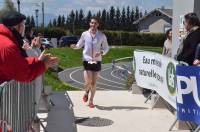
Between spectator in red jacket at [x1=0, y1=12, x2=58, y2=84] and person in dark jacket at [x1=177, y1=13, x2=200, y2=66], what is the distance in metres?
3.44

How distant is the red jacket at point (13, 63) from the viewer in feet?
14.5

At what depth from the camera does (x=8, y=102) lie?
4609mm

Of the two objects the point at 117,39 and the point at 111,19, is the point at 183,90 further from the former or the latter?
the point at 111,19

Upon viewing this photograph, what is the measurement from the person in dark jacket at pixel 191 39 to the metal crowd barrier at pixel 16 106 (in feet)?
9.44

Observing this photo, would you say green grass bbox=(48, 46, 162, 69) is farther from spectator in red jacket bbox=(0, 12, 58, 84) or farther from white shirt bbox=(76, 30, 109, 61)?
spectator in red jacket bbox=(0, 12, 58, 84)

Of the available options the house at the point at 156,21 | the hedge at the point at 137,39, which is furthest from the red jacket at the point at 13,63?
the house at the point at 156,21

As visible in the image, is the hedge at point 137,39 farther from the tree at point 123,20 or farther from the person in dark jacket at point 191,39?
the person in dark jacket at point 191,39

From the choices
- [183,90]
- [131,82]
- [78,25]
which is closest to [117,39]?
[78,25]

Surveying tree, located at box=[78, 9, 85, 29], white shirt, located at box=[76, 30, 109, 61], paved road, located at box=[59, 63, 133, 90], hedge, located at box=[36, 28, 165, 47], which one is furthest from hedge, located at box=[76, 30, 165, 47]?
white shirt, located at box=[76, 30, 109, 61]

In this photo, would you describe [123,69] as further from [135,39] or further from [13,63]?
[135,39]

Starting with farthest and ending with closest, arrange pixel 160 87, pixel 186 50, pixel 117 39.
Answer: pixel 117 39 → pixel 160 87 → pixel 186 50

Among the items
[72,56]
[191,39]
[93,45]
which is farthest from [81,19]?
[191,39]

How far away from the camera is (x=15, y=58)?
445cm

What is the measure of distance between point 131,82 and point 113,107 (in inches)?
96.0
